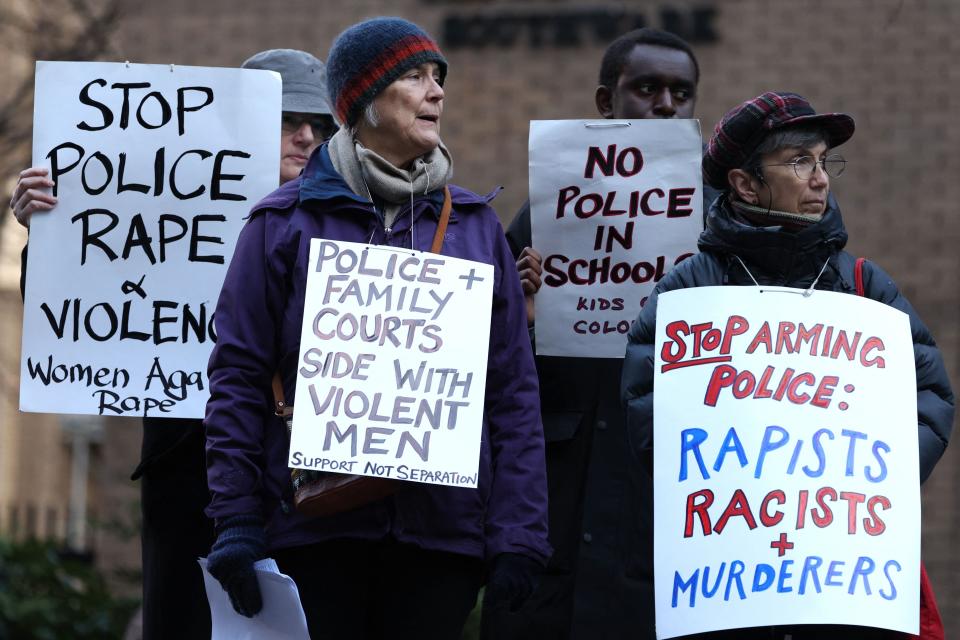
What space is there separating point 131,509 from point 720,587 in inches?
232

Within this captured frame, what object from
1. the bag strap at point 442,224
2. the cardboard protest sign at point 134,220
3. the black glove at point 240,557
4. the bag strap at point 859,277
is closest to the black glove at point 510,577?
the black glove at point 240,557

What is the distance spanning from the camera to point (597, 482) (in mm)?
4828

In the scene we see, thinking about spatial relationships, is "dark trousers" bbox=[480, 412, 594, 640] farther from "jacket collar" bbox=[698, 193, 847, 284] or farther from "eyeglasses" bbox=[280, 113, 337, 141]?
"eyeglasses" bbox=[280, 113, 337, 141]

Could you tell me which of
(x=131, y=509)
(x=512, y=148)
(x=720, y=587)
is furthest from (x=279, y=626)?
(x=512, y=148)

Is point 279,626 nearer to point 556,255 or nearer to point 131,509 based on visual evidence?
point 556,255

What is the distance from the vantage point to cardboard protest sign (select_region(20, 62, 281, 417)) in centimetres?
485

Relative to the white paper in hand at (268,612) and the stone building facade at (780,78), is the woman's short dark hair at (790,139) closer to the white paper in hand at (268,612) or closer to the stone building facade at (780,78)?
the white paper in hand at (268,612)

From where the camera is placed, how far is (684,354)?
3.96 meters

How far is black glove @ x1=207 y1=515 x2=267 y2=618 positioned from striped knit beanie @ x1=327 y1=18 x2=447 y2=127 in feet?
3.43

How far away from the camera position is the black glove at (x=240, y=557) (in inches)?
146

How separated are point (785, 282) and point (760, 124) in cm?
40

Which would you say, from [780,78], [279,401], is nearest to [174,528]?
[279,401]

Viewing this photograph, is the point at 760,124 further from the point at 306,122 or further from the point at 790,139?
the point at 306,122

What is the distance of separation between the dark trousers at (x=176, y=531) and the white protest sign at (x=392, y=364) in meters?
1.08
